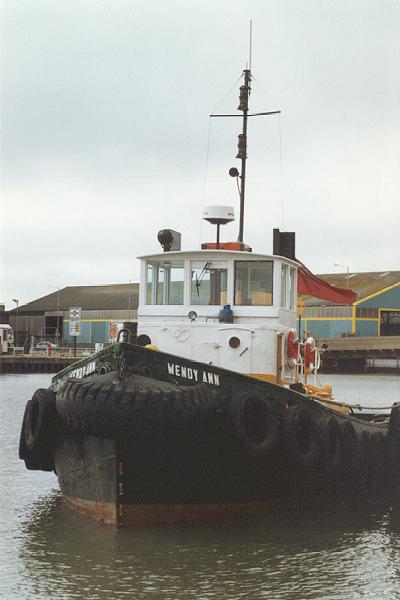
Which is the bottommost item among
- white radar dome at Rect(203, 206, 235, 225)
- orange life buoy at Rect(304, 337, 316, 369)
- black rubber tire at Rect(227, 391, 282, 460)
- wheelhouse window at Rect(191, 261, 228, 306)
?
black rubber tire at Rect(227, 391, 282, 460)

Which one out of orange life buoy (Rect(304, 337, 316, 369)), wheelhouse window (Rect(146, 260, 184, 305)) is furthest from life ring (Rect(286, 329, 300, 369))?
wheelhouse window (Rect(146, 260, 184, 305))

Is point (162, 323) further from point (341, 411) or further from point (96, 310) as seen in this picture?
point (96, 310)

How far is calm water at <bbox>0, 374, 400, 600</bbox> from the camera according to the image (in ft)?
36.2

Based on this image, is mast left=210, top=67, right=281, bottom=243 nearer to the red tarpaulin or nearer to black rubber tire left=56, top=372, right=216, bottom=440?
the red tarpaulin

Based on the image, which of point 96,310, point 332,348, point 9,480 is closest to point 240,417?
point 9,480

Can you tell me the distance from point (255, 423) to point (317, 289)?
592 cm

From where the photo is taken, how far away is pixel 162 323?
15164 mm

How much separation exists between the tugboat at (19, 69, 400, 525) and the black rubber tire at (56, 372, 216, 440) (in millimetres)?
14

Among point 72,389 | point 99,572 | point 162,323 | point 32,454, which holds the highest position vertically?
point 162,323

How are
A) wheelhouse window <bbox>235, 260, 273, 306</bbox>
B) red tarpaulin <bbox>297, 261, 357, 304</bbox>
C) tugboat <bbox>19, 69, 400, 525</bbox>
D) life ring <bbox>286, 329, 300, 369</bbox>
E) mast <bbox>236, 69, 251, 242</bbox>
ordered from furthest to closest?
red tarpaulin <bbox>297, 261, 357, 304</bbox>, mast <bbox>236, 69, 251, 242</bbox>, wheelhouse window <bbox>235, 260, 273, 306</bbox>, life ring <bbox>286, 329, 300, 369</bbox>, tugboat <bbox>19, 69, 400, 525</bbox>

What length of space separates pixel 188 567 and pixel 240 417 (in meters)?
1.98

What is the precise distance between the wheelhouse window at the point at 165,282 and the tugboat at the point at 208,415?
0.06 ft

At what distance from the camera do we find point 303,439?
13.4 m

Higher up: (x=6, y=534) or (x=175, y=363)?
(x=175, y=363)
